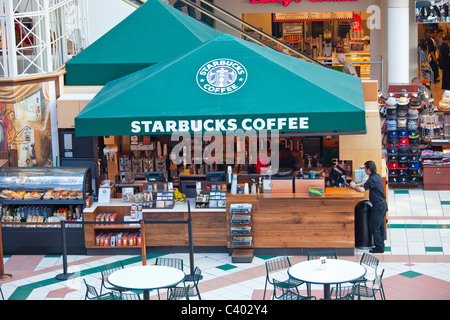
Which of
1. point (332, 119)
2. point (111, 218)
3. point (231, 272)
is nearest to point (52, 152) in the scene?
point (111, 218)

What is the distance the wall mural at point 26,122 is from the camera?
1324 centimetres

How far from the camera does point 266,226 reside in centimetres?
1180

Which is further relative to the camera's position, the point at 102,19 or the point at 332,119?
the point at 102,19

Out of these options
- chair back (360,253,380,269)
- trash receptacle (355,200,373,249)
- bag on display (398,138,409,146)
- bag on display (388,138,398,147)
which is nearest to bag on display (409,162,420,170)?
bag on display (398,138,409,146)

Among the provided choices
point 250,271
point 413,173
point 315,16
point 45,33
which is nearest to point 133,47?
point 45,33

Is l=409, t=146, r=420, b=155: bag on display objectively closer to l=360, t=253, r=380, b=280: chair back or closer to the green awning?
the green awning

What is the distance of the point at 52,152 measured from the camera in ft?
46.2

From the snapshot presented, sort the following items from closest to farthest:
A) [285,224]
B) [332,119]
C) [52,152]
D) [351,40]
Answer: [332,119]
[285,224]
[52,152]
[351,40]

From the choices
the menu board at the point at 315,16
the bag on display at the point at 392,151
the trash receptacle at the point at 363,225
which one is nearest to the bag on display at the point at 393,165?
the bag on display at the point at 392,151

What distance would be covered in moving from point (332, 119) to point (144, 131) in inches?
107

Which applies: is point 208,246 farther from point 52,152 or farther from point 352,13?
point 352,13

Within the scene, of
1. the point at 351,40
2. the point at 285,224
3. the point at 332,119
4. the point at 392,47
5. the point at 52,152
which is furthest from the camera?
the point at 351,40

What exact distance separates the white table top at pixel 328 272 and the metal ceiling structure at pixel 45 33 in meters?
6.63

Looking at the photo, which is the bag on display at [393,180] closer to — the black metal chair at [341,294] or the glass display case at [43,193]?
the black metal chair at [341,294]
